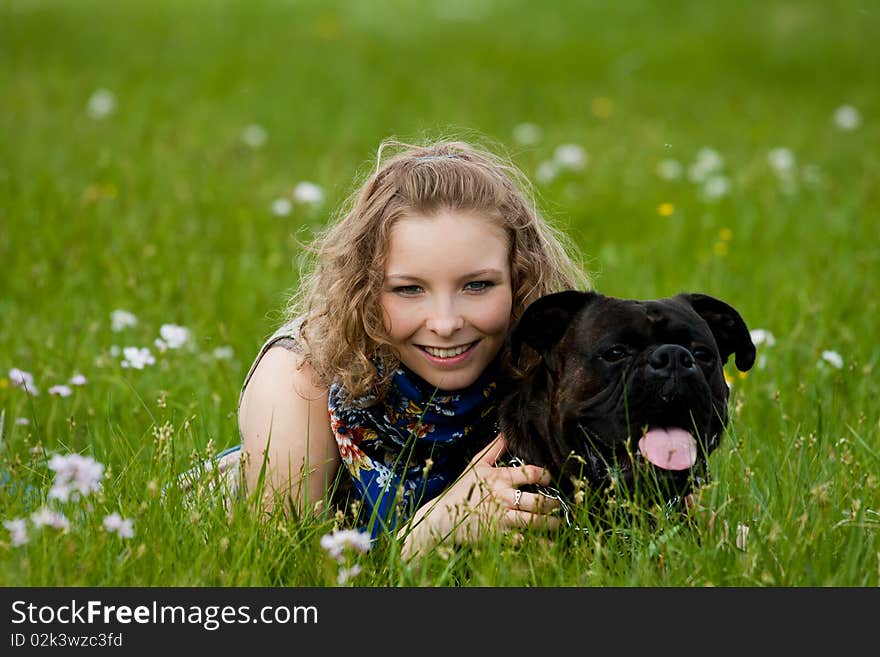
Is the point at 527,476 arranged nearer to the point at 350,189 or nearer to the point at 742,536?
the point at 742,536

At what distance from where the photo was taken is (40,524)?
264 centimetres

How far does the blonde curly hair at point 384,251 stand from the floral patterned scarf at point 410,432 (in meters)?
0.07

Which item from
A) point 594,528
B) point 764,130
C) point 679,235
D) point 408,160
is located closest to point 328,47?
point 764,130

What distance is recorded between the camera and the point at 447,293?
10.9 feet

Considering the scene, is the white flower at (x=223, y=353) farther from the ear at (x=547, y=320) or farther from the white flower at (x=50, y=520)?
the white flower at (x=50, y=520)

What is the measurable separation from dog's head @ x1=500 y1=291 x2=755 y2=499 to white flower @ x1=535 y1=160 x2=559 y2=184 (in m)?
4.30

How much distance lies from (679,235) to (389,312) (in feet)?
11.5

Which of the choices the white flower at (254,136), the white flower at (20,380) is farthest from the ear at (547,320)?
the white flower at (254,136)

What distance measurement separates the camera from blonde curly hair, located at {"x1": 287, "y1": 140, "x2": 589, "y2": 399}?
348 centimetres

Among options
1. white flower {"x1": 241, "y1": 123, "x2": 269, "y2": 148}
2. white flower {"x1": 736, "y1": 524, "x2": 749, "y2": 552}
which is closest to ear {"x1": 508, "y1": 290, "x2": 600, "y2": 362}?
white flower {"x1": 736, "y1": 524, "x2": 749, "y2": 552}

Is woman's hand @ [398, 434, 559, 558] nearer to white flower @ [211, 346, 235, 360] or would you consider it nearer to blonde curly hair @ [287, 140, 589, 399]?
blonde curly hair @ [287, 140, 589, 399]

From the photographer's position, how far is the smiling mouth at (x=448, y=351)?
3.41 m

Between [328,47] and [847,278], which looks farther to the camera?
[328,47]
